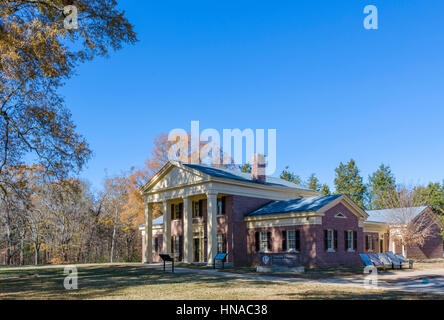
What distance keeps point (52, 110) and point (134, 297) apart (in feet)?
28.4

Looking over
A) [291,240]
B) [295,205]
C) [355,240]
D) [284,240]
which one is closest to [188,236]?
[284,240]

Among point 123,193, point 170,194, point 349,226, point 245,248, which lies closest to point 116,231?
point 123,193

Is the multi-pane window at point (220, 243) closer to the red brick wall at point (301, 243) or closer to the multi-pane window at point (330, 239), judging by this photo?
the red brick wall at point (301, 243)

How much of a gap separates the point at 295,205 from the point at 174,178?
1037cm

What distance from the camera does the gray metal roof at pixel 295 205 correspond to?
2828 centimetres

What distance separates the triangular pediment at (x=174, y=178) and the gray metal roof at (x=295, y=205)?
5235mm

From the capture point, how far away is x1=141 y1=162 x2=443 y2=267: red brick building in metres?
28.1

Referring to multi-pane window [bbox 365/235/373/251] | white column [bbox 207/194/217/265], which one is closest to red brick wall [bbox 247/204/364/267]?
white column [bbox 207/194/217/265]

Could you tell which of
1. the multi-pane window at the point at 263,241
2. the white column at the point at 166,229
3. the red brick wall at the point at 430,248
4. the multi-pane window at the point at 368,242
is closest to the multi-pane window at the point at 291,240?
the multi-pane window at the point at 263,241

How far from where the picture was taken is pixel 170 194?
34.2 m

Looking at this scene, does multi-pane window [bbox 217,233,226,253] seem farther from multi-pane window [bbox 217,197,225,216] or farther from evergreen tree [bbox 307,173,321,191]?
evergreen tree [bbox 307,173,321,191]

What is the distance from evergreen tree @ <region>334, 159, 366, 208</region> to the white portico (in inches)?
1400
